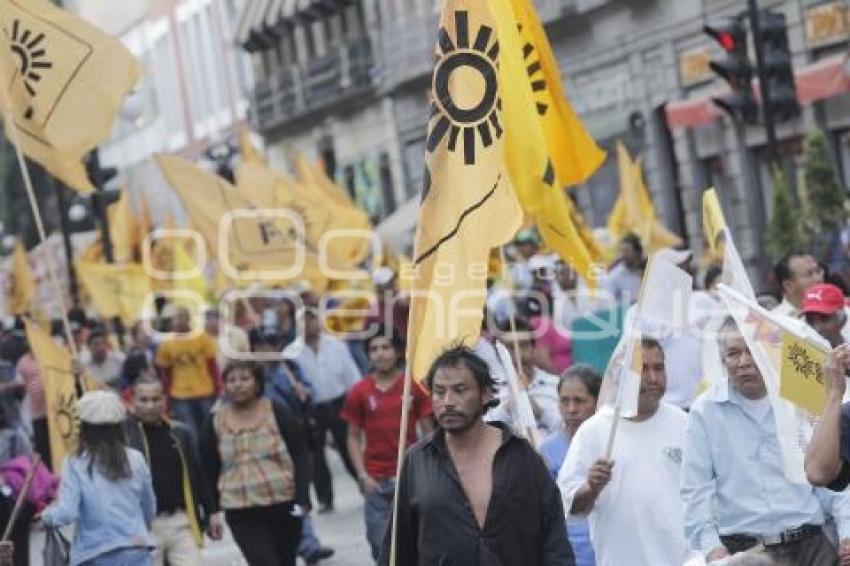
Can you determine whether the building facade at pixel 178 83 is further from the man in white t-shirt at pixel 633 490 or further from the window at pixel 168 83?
the man in white t-shirt at pixel 633 490

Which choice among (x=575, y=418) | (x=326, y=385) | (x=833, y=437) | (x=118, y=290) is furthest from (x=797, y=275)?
(x=118, y=290)

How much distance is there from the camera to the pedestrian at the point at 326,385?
746 inches

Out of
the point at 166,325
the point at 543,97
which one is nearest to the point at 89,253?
the point at 166,325

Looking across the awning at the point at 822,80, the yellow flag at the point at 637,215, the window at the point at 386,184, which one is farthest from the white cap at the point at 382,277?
the window at the point at 386,184

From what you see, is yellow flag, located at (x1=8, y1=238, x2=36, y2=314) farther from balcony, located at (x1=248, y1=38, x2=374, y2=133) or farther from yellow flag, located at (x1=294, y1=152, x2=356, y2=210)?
balcony, located at (x1=248, y1=38, x2=374, y2=133)

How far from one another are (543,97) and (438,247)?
2854 mm

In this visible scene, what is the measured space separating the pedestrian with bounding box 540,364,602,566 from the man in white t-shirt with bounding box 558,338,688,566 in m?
0.57

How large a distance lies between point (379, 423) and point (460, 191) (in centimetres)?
404

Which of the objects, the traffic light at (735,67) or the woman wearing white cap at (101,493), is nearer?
the woman wearing white cap at (101,493)

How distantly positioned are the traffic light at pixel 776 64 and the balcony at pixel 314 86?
32.5 m

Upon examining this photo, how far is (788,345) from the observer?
7.39 meters

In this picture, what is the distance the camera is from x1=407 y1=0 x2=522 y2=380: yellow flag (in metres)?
9.21

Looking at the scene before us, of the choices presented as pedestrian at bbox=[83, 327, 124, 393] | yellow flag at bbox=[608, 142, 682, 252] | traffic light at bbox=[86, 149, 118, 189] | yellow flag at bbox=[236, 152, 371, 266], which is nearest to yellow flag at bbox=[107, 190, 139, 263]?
yellow flag at bbox=[236, 152, 371, 266]

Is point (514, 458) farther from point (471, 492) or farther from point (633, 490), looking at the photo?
point (633, 490)
